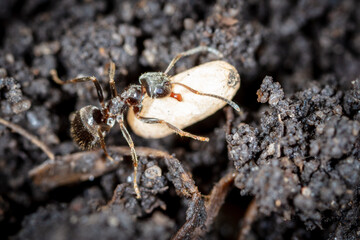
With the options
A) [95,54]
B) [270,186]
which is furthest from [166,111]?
[270,186]

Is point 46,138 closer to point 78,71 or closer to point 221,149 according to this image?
point 78,71

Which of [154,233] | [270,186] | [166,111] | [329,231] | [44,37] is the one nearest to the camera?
[270,186]

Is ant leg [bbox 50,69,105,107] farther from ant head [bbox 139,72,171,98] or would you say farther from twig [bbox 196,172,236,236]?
twig [bbox 196,172,236,236]

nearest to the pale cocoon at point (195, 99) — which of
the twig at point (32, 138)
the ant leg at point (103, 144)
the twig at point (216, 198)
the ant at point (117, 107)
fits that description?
the ant at point (117, 107)

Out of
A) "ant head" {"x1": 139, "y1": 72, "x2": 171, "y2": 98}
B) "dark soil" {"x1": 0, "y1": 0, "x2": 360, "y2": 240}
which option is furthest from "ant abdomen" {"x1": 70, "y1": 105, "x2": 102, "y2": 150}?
"ant head" {"x1": 139, "y1": 72, "x2": 171, "y2": 98}

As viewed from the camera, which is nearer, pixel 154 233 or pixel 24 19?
pixel 154 233

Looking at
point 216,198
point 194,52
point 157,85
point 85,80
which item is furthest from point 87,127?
point 216,198
